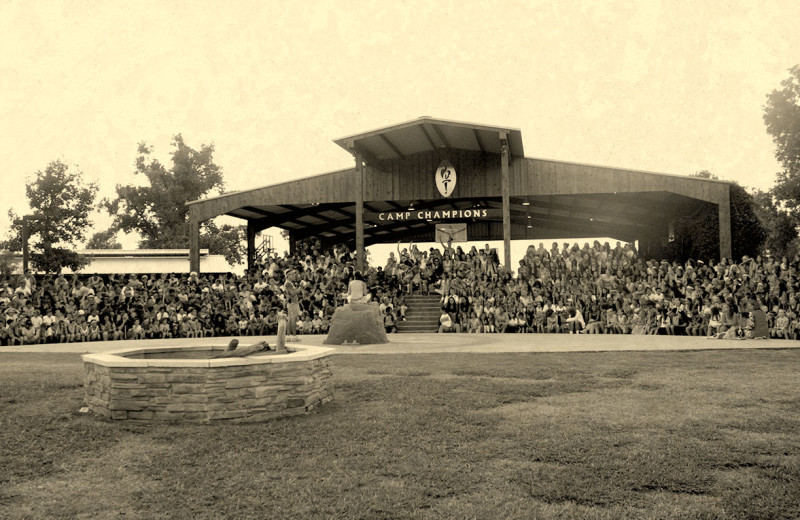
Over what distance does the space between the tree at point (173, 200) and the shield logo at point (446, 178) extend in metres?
28.3

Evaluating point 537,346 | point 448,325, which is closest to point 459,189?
point 448,325

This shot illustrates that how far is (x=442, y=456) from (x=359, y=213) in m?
21.1

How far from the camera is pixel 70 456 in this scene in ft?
20.2

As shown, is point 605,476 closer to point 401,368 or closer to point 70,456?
point 70,456

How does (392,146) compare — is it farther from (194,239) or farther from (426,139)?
(194,239)

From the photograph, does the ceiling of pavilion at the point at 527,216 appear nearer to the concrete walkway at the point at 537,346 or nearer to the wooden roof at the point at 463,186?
the wooden roof at the point at 463,186

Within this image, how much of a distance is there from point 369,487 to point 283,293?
64.3 feet

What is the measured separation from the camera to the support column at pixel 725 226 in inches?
919

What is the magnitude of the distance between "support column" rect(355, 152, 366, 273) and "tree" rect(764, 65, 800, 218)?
23.7m

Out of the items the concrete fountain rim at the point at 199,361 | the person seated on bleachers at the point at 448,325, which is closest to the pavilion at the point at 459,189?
the person seated on bleachers at the point at 448,325

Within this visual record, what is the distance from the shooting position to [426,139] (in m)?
26.0

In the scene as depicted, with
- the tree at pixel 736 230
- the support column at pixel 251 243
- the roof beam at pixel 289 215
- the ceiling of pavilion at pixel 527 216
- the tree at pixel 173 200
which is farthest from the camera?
the tree at pixel 173 200

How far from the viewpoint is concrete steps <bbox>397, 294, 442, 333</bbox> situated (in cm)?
2258

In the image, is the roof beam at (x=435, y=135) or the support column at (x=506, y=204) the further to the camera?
the support column at (x=506, y=204)
